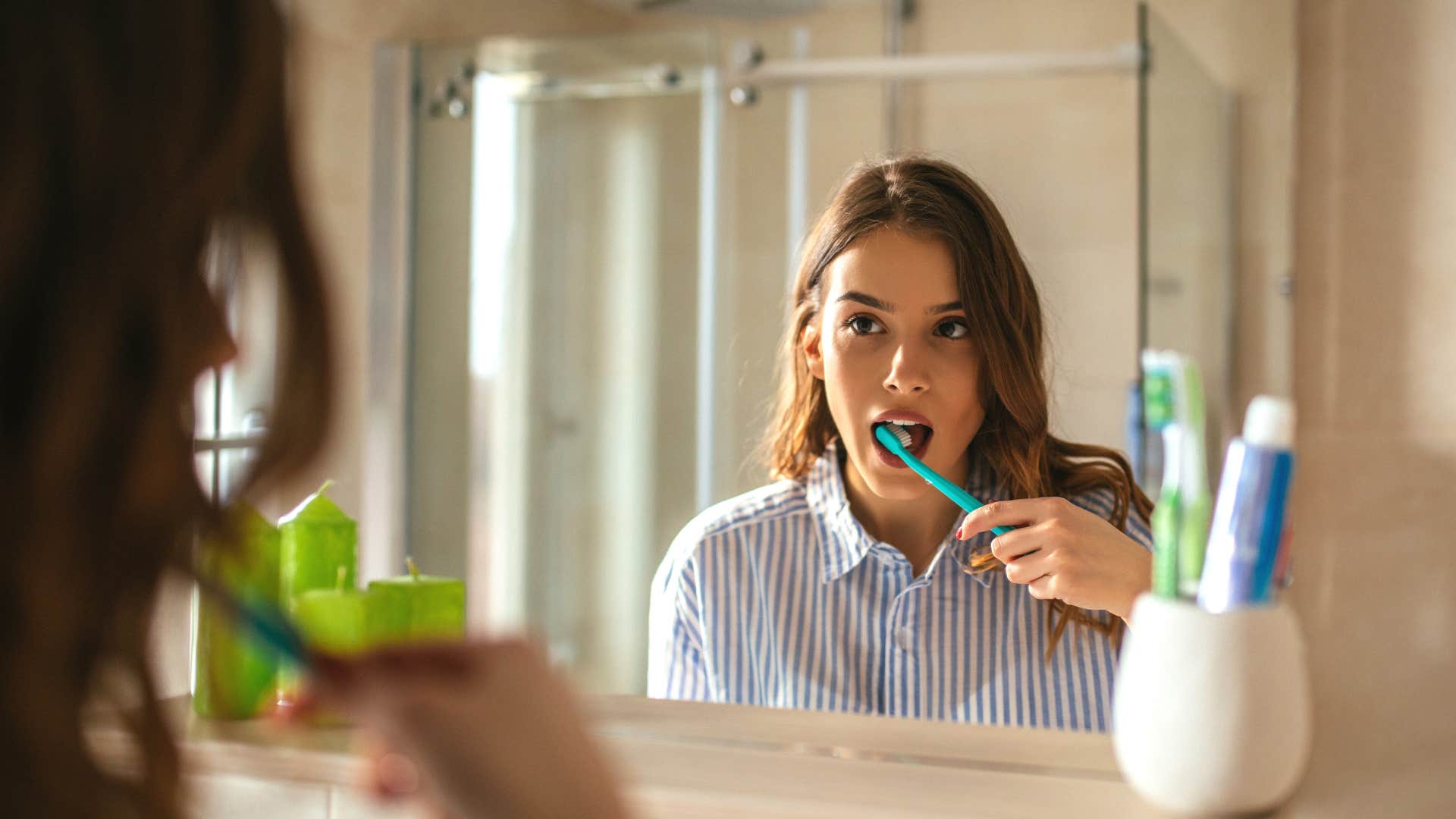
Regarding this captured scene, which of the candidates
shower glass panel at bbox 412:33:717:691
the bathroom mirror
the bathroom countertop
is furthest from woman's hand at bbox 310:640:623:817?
shower glass panel at bbox 412:33:717:691

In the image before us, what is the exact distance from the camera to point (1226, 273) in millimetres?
834

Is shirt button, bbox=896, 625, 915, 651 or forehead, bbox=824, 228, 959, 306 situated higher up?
forehead, bbox=824, 228, 959, 306

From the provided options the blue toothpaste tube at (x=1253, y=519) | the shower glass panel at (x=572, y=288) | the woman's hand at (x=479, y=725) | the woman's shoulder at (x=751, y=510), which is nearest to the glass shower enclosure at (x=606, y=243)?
the shower glass panel at (x=572, y=288)

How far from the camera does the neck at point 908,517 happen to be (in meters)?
0.77

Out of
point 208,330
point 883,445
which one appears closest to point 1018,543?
point 883,445

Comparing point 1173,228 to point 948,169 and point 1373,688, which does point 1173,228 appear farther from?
point 1373,688

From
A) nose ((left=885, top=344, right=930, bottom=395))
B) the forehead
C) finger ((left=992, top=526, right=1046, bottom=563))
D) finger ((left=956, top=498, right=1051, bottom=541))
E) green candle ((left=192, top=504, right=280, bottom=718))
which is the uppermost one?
the forehead

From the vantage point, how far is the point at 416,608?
70 cm

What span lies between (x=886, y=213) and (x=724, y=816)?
39 centimetres

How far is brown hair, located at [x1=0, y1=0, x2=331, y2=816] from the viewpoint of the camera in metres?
0.28

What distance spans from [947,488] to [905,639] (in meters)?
0.11

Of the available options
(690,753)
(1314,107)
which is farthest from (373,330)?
(1314,107)

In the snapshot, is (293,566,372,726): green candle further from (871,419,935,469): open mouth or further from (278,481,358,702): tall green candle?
(871,419,935,469): open mouth

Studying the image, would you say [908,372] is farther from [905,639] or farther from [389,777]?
[389,777]
